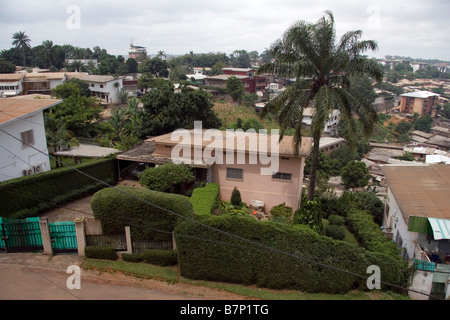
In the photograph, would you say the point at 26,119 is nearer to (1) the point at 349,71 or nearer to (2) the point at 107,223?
(2) the point at 107,223

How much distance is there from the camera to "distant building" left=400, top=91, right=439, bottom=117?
8700cm

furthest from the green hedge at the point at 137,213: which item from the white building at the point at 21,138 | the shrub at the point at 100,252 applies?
the white building at the point at 21,138

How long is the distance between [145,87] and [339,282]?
5846 centimetres

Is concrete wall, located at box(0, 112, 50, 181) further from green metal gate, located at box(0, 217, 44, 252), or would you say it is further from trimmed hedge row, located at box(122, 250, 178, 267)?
trimmed hedge row, located at box(122, 250, 178, 267)

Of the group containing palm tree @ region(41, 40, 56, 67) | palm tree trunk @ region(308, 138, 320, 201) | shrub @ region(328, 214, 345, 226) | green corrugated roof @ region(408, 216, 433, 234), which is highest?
palm tree @ region(41, 40, 56, 67)

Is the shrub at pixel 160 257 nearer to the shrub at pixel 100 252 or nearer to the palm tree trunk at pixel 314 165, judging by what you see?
the shrub at pixel 100 252

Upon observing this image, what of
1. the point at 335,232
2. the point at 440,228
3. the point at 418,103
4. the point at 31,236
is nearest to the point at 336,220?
the point at 335,232

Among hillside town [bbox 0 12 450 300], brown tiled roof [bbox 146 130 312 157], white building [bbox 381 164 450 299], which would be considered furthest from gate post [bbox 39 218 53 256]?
white building [bbox 381 164 450 299]

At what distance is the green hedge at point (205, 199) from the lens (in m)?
15.9

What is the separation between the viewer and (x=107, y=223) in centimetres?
1315

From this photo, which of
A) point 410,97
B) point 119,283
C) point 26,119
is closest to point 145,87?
point 26,119

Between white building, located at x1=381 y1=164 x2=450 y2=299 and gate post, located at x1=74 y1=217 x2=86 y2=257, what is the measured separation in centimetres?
1170
